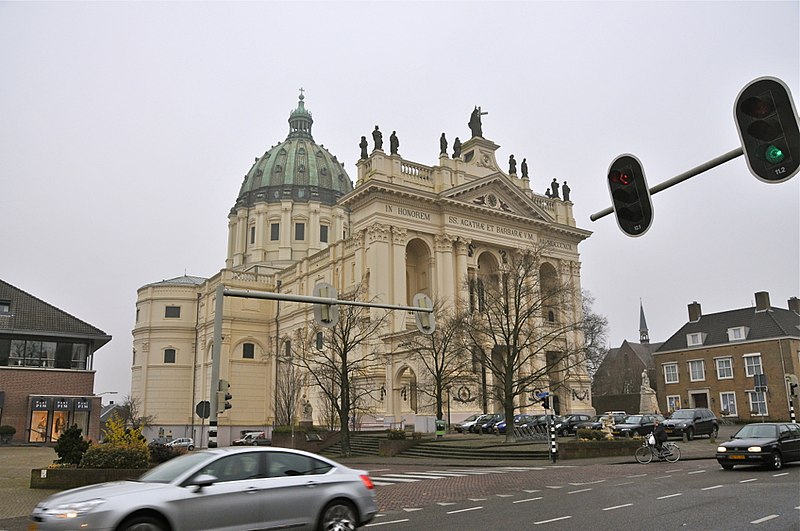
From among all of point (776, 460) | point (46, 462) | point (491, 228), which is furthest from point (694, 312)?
point (46, 462)

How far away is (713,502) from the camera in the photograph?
13922 mm

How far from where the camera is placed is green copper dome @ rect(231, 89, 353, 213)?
300 feet

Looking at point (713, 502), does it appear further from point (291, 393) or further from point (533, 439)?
point (291, 393)

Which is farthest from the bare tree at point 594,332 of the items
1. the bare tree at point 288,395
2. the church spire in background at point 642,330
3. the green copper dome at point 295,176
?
the church spire in background at point 642,330

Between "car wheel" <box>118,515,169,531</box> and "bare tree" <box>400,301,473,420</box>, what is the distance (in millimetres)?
31279

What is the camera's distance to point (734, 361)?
194 ft

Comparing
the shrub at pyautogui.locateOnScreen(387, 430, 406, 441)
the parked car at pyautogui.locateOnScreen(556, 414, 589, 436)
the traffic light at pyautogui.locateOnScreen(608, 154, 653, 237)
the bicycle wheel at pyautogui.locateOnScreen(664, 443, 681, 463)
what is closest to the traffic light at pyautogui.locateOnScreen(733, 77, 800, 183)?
the traffic light at pyautogui.locateOnScreen(608, 154, 653, 237)

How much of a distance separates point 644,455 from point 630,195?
20.0 meters

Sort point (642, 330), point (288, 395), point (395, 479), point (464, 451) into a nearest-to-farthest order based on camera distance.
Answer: point (395, 479)
point (464, 451)
point (288, 395)
point (642, 330)

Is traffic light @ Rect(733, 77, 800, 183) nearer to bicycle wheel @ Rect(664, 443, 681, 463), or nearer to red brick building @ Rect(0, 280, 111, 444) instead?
bicycle wheel @ Rect(664, 443, 681, 463)

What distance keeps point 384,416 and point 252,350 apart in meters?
32.0

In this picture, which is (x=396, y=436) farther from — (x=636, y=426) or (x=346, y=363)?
(x=636, y=426)

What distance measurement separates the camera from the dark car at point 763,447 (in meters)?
20.0

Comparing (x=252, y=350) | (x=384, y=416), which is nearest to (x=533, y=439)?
(x=384, y=416)
